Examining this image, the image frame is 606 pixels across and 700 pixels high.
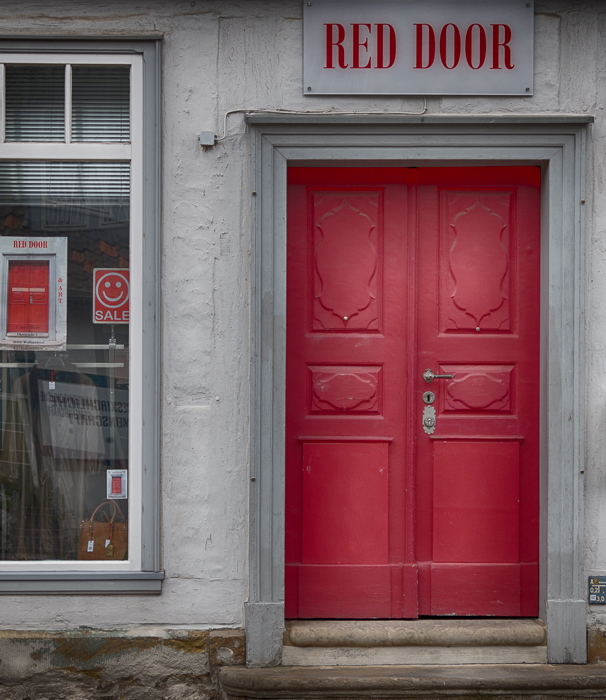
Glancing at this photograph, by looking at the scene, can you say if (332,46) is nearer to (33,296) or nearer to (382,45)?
(382,45)

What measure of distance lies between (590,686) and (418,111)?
3.22 metres

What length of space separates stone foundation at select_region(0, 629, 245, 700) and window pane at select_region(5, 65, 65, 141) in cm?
275

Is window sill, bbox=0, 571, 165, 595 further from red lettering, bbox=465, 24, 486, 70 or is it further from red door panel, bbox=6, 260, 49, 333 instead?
red lettering, bbox=465, 24, 486, 70

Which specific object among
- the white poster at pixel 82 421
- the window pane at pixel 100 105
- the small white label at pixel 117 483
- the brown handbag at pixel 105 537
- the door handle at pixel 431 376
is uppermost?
the window pane at pixel 100 105

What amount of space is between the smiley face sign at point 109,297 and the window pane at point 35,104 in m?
0.80

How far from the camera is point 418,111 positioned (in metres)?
3.71

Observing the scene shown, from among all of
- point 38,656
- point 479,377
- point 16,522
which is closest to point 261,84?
point 479,377

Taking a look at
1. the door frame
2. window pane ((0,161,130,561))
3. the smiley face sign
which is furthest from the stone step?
the smiley face sign

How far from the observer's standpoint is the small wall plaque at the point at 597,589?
12.2 ft

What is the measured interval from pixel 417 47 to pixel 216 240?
1.53 m

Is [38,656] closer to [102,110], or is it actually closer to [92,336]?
[92,336]

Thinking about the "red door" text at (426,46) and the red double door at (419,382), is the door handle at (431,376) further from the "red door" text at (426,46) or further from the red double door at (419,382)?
the "red door" text at (426,46)

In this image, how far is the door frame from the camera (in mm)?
3676

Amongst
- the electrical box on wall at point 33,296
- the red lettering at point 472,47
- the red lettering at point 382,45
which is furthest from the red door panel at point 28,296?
the red lettering at point 472,47
